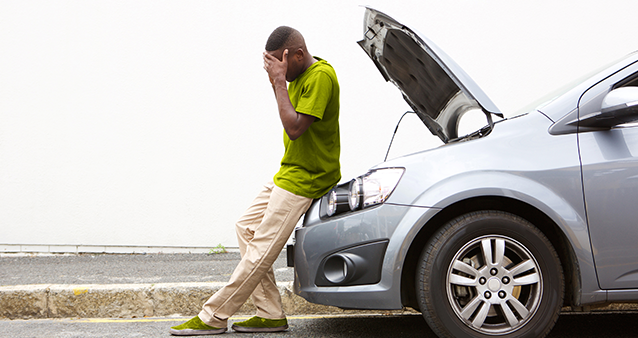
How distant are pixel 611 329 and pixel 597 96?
140 cm

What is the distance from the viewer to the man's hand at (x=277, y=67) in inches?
101

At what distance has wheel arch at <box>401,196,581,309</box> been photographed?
2312mm

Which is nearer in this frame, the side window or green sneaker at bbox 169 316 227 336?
the side window

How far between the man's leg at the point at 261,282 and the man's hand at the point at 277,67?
73 cm

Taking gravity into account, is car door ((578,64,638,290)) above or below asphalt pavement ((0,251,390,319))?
above

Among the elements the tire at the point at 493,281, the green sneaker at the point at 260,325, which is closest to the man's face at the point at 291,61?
the tire at the point at 493,281

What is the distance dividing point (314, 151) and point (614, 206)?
1.44 meters

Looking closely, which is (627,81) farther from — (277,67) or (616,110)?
(277,67)

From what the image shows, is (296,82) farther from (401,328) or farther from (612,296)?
(612,296)

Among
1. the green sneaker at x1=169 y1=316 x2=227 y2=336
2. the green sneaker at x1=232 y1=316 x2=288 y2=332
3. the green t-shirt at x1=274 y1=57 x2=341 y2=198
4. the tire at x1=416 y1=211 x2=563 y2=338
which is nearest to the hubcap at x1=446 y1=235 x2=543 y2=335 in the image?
the tire at x1=416 y1=211 x2=563 y2=338

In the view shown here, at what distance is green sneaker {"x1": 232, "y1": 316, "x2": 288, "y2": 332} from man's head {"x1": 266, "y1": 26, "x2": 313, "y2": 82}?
140 centimetres

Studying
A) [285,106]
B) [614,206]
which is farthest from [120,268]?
[614,206]

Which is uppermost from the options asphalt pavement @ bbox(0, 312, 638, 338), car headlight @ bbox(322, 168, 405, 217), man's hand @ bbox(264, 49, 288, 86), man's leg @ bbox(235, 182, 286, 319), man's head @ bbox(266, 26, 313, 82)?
man's head @ bbox(266, 26, 313, 82)

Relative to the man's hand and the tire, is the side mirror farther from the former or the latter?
the man's hand
